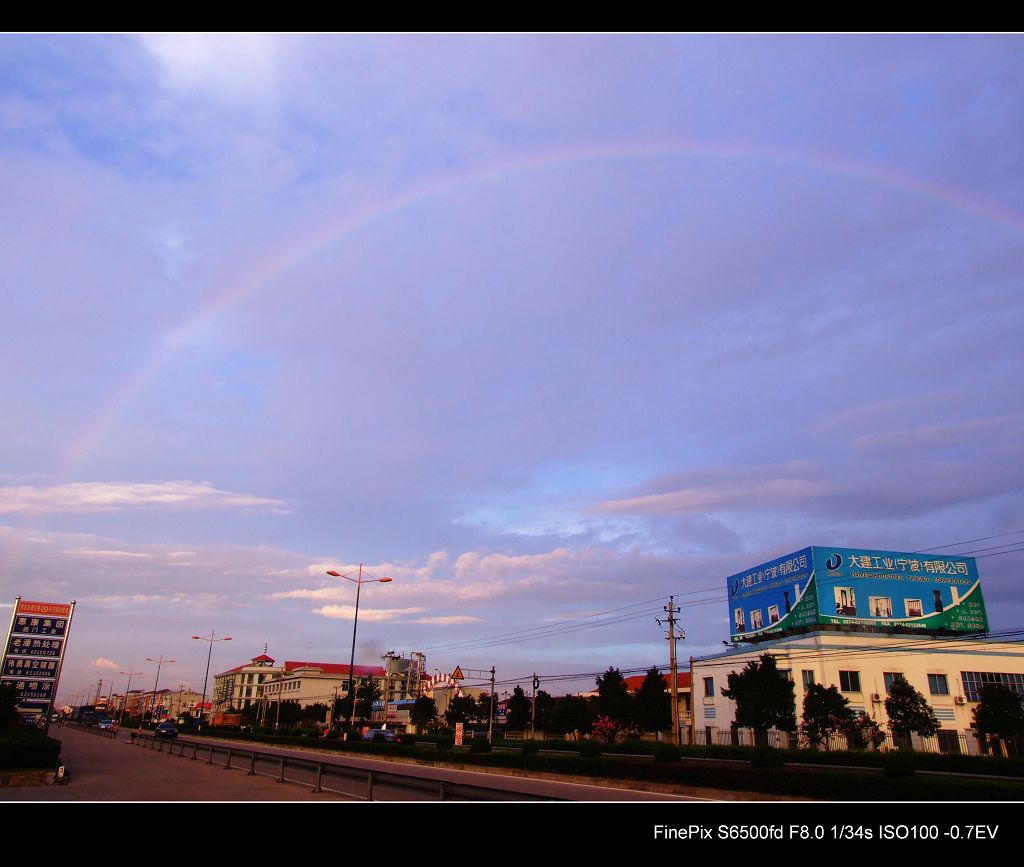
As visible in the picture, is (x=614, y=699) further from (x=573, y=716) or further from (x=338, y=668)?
(x=338, y=668)

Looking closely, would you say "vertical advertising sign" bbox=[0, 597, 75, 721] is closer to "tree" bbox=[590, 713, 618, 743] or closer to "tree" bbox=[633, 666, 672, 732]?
"tree" bbox=[590, 713, 618, 743]

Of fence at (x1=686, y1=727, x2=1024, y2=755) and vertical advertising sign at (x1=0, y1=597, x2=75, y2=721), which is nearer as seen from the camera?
vertical advertising sign at (x1=0, y1=597, x2=75, y2=721)

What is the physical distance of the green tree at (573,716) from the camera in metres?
67.4

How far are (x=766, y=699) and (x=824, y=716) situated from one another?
369cm

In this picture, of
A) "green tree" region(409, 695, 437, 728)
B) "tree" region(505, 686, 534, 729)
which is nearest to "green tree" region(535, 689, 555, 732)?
"tree" region(505, 686, 534, 729)

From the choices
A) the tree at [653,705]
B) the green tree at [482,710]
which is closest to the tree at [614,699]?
the tree at [653,705]

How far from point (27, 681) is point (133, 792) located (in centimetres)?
2469

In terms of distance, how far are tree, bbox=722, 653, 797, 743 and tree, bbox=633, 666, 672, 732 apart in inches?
470

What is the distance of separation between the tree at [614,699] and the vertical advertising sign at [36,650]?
4135cm

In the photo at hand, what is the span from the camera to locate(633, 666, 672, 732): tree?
60.4 metres

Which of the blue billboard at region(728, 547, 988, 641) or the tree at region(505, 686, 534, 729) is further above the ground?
the blue billboard at region(728, 547, 988, 641)

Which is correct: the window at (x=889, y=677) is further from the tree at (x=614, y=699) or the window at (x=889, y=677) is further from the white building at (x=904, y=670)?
the tree at (x=614, y=699)
